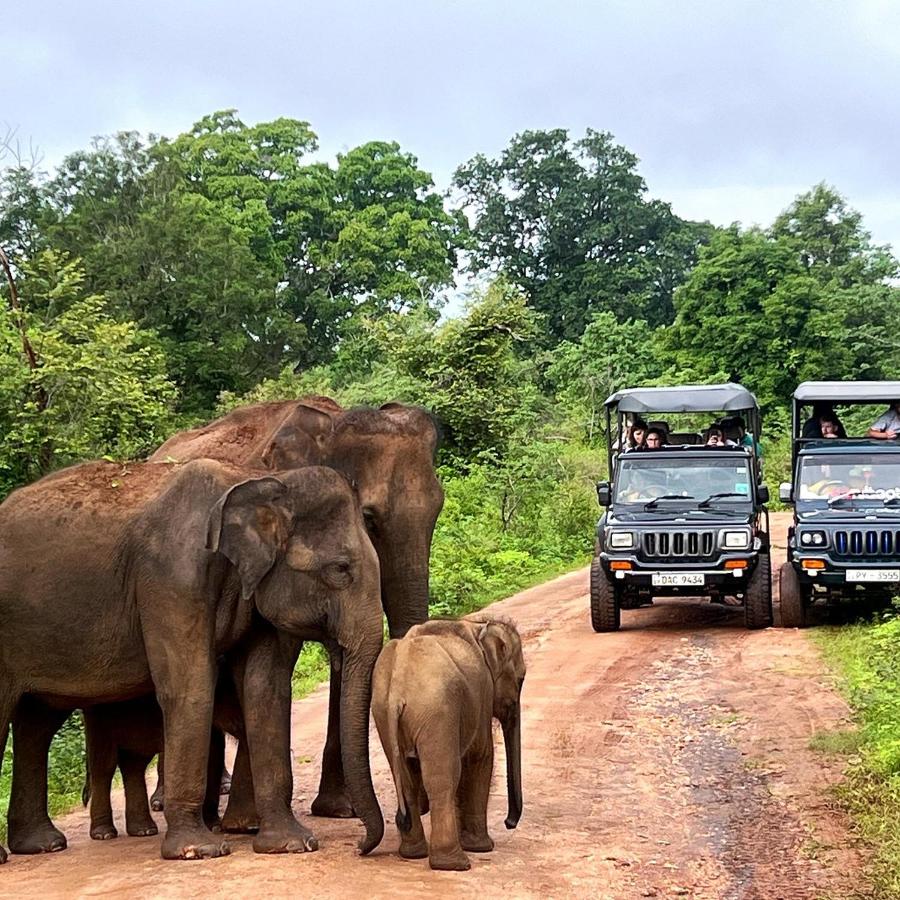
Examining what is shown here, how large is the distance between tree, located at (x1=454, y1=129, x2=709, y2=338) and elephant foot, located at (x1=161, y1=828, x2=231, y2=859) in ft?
148

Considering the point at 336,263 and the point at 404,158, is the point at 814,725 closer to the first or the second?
the point at 336,263

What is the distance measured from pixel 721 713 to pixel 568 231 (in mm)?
42848

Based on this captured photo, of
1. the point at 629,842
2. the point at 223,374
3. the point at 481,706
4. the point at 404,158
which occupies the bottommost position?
the point at 629,842

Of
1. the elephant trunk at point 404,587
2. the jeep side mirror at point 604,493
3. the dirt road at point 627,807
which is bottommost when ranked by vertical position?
the dirt road at point 627,807

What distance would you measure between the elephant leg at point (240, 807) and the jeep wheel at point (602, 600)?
27.9 ft

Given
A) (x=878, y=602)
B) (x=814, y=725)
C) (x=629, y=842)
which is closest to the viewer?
(x=629, y=842)

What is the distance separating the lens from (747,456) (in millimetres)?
16375

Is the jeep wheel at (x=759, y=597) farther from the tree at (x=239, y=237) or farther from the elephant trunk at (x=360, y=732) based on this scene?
the tree at (x=239, y=237)

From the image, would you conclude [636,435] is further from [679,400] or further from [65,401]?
[65,401]

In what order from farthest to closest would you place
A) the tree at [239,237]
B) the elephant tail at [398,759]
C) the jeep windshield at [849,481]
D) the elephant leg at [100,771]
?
the tree at [239,237] → the jeep windshield at [849,481] → the elephant leg at [100,771] → the elephant tail at [398,759]

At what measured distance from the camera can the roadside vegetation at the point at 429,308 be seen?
20.3 metres

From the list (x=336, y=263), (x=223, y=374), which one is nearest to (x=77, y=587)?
(x=223, y=374)

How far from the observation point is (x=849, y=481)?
1570 centimetres

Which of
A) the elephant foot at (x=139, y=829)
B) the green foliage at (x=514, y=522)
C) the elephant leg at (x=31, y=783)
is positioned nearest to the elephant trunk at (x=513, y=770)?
the elephant foot at (x=139, y=829)
